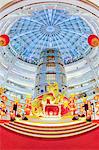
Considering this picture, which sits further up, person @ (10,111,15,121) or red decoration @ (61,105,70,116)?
red decoration @ (61,105,70,116)

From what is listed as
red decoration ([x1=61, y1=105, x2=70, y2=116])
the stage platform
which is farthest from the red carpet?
red decoration ([x1=61, y1=105, x2=70, y2=116])

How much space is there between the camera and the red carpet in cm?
1048

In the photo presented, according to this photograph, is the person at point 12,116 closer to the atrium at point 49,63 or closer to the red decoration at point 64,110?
the atrium at point 49,63

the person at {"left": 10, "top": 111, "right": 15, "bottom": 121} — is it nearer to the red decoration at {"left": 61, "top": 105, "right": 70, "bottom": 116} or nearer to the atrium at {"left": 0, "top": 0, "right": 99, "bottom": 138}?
the atrium at {"left": 0, "top": 0, "right": 99, "bottom": 138}

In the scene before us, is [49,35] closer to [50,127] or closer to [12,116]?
[12,116]

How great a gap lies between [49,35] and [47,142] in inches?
382

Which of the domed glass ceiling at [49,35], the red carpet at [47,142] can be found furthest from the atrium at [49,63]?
the red carpet at [47,142]

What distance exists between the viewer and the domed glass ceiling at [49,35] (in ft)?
54.3

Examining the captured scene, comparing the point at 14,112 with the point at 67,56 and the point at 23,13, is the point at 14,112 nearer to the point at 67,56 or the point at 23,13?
the point at 23,13

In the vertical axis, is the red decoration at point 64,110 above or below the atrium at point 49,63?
below

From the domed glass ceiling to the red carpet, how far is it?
719cm

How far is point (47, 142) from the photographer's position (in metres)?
10.8

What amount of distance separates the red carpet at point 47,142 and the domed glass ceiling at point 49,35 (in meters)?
7.19

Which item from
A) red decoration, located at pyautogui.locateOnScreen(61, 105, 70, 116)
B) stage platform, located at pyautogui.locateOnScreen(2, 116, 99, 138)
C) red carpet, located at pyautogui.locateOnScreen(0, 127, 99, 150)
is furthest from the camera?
red decoration, located at pyautogui.locateOnScreen(61, 105, 70, 116)
